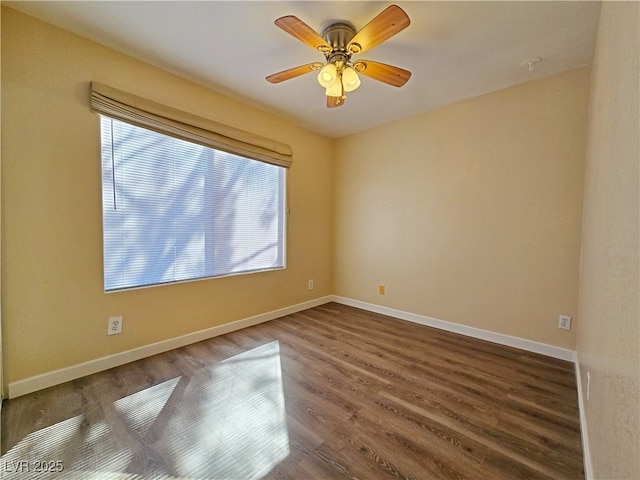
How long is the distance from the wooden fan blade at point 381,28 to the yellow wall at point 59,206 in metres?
1.62

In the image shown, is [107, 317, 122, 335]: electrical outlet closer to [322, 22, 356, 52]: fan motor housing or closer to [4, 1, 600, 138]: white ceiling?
[4, 1, 600, 138]: white ceiling

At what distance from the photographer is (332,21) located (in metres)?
1.70

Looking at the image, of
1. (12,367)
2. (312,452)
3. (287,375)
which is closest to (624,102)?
(312,452)

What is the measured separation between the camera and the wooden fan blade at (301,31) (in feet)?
4.64

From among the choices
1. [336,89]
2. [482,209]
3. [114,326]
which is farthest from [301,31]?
[114,326]

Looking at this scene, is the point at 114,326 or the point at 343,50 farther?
the point at 114,326

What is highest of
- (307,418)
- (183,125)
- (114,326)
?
(183,125)

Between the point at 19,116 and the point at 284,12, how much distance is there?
180 cm

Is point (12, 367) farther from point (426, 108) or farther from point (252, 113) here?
point (426, 108)

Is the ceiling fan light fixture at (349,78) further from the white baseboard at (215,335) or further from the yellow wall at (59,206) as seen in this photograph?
the white baseboard at (215,335)

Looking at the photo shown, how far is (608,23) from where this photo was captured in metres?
1.23

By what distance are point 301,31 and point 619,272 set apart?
181 centimetres

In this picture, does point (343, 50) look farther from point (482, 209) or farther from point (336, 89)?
point (482, 209)

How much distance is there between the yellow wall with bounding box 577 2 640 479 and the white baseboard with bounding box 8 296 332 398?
2691mm
